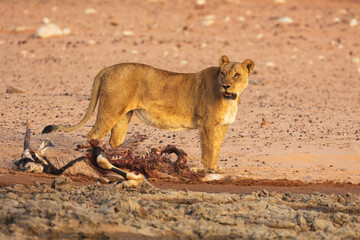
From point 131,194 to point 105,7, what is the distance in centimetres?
1489

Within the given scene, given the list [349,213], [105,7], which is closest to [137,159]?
[349,213]

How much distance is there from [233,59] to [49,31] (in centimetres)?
469

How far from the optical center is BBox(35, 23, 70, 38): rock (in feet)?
56.4

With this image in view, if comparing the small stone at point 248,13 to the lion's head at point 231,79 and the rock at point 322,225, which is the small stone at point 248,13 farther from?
the rock at point 322,225

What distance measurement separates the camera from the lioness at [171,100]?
308 inches

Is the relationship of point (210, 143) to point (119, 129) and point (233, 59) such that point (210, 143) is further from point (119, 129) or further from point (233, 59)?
point (233, 59)

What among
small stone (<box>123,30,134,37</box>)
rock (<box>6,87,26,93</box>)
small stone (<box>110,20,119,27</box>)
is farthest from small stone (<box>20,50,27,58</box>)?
rock (<box>6,87,26,93</box>)

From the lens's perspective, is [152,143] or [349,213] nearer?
[349,213]

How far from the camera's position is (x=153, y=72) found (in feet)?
26.3

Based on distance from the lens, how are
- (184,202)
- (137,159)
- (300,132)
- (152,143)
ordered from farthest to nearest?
(300,132) < (152,143) < (137,159) < (184,202)

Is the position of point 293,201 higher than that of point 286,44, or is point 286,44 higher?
point 286,44

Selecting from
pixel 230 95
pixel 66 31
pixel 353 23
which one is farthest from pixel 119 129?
pixel 353 23

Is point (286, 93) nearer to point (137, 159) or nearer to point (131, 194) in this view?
point (137, 159)

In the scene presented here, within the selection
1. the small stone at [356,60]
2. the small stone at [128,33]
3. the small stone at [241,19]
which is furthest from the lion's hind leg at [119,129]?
the small stone at [241,19]
